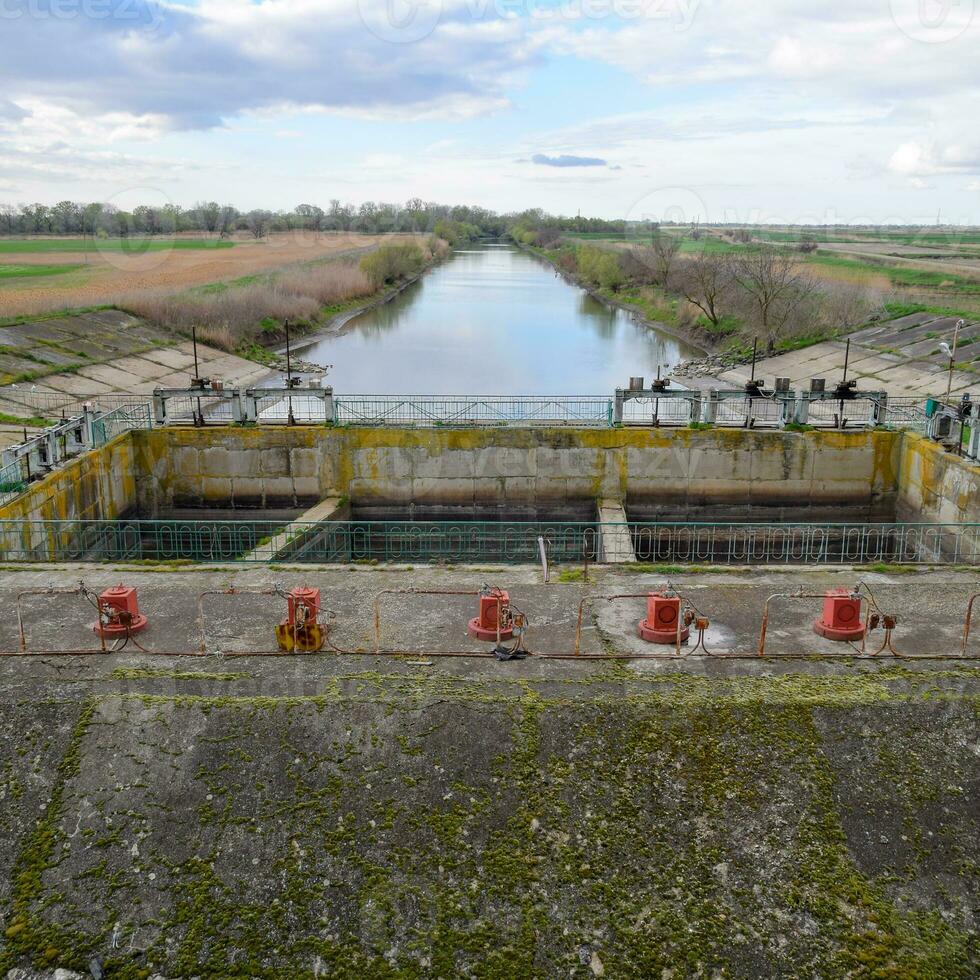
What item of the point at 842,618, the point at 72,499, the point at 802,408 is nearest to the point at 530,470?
the point at 802,408

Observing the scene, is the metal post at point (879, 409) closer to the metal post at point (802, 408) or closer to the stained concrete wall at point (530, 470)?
the stained concrete wall at point (530, 470)

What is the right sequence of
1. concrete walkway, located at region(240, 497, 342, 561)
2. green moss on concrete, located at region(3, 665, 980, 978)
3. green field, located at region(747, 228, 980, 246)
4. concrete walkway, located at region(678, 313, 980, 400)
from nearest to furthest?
1. green moss on concrete, located at region(3, 665, 980, 978)
2. concrete walkway, located at region(240, 497, 342, 561)
3. concrete walkway, located at region(678, 313, 980, 400)
4. green field, located at region(747, 228, 980, 246)

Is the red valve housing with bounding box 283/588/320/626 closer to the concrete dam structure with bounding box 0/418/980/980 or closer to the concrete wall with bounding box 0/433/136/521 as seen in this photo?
the concrete dam structure with bounding box 0/418/980/980

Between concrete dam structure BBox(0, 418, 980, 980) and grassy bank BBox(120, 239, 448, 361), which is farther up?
grassy bank BBox(120, 239, 448, 361)

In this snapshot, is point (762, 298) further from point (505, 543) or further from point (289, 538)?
point (289, 538)

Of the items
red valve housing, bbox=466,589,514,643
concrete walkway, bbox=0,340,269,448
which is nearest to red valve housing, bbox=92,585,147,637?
red valve housing, bbox=466,589,514,643

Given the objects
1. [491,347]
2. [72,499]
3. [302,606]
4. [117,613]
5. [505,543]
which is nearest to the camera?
[302,606]

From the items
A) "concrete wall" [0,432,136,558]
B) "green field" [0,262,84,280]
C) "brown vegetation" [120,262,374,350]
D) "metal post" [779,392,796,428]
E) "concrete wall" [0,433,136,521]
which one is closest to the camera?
"concrete wall" [0,432,136,558]
